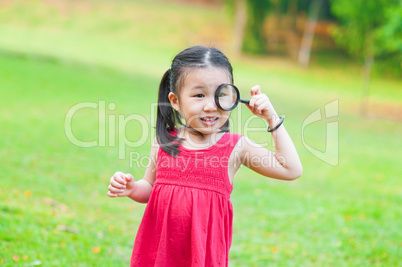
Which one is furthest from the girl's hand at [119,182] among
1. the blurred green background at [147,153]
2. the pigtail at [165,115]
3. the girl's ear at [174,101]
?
the blurred green background at [147,153]

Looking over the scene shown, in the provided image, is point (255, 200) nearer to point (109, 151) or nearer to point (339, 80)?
point (109, 151)

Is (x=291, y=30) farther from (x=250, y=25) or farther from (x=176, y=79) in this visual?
(x=176, y=79)

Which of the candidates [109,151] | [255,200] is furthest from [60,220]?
[109,151]

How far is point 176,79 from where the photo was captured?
229cm

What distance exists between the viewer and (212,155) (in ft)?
7.39

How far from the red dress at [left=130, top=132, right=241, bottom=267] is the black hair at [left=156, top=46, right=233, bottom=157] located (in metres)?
0.11

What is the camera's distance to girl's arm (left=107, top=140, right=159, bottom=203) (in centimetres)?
222

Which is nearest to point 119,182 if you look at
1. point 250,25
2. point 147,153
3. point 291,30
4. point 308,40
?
point 147,153

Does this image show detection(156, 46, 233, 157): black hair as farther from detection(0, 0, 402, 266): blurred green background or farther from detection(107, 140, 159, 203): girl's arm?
detection(0, 0, 402, 266): blurred green background

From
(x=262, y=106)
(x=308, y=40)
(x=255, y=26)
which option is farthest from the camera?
(x=308, y=40)

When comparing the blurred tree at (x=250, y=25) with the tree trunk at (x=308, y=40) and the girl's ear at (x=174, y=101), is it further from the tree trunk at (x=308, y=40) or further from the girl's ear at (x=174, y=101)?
the girl's ear at (x=174, y=101)

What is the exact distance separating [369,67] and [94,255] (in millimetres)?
16282

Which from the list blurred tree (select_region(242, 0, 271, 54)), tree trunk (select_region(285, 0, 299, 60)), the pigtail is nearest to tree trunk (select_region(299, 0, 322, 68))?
tree trunk (select_region(285, 0, 299, 60))

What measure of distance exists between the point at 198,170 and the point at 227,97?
360 millimetres
